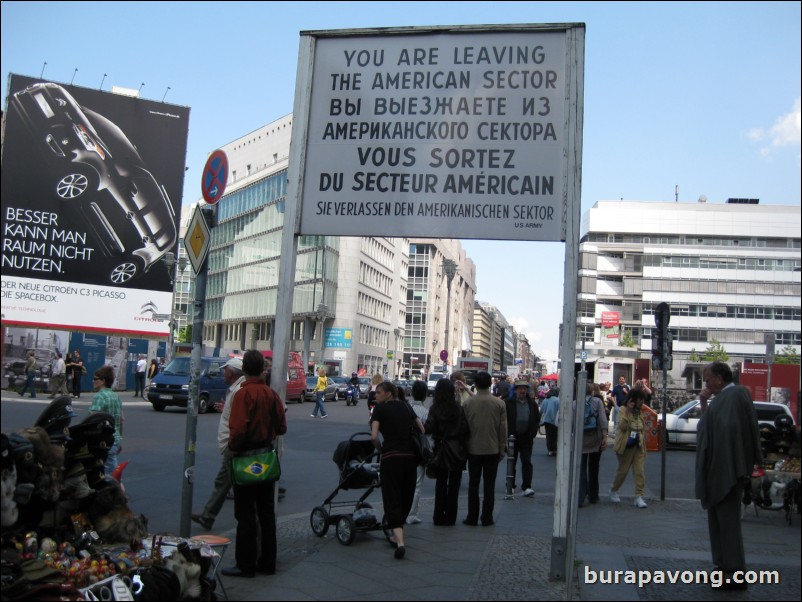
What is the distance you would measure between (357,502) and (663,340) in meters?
7.74

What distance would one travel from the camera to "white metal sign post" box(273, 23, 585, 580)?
702 centimetres

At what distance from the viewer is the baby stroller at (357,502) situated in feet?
26.1

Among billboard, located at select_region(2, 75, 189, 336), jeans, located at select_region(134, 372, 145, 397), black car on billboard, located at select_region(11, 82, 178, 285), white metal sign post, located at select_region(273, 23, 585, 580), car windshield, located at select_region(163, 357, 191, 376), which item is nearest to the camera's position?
white metal sign post, located at select_region(273, 23, 585, 580)

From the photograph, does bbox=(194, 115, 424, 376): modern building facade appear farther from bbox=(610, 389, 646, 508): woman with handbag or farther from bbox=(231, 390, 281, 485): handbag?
bbox=(231, 390, 281, 485): handbag

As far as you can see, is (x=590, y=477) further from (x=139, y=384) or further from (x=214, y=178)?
(x=139, y=384)

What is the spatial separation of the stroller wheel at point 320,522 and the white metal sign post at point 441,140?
1.69 meters

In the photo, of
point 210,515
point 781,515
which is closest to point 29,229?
point 210,515

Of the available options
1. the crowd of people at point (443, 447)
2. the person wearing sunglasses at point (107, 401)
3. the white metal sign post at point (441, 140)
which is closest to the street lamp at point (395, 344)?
the crowd of people at point (443, 447)

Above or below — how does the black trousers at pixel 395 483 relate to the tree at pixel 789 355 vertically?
below

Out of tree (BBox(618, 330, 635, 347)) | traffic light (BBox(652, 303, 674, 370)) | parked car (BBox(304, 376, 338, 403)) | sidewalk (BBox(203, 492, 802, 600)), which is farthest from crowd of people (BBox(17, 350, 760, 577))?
tree (BBox(618, 330, 635, 347))

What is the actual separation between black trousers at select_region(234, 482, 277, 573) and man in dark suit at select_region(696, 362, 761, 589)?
3467 mm

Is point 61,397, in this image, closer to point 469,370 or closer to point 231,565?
point 231,565

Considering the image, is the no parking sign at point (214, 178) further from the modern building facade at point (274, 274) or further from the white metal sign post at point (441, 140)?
the modern building facade at point (274, 274)

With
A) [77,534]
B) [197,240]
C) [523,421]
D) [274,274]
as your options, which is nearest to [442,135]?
[197,240]
